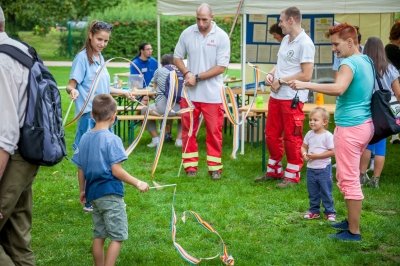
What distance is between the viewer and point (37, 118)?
447cm

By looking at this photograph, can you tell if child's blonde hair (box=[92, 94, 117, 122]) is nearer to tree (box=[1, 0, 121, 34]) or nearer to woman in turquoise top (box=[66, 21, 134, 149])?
woman in turquoise top (box=[66, 21, 134, 149])

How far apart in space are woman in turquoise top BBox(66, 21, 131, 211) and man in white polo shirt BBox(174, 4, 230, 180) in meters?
1.93

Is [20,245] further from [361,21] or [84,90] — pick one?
[361,21]

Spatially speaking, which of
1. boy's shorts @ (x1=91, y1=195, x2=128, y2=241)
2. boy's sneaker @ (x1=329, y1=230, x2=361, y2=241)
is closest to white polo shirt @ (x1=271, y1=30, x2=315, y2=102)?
boy's sneaker @ (x1=329, y1=230, x2=361, y2=241)

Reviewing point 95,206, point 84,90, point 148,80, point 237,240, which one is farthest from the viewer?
point 148,80

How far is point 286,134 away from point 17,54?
472cm

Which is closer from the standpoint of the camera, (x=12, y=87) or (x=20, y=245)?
(x=12, y=87)

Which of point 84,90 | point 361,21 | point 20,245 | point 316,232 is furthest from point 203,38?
point 361,21

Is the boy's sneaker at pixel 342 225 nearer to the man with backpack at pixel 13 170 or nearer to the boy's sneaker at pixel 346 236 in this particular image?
the boy's sneaker at pixel 346 236

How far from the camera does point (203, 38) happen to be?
920 centimetres

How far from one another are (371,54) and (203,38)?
2.32 m

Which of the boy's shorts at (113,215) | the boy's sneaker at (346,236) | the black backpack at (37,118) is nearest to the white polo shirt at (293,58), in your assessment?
the boy's sneaker at (346,236)

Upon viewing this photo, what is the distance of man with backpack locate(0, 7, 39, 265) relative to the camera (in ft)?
14.0

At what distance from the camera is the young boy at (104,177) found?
520 centimetres
